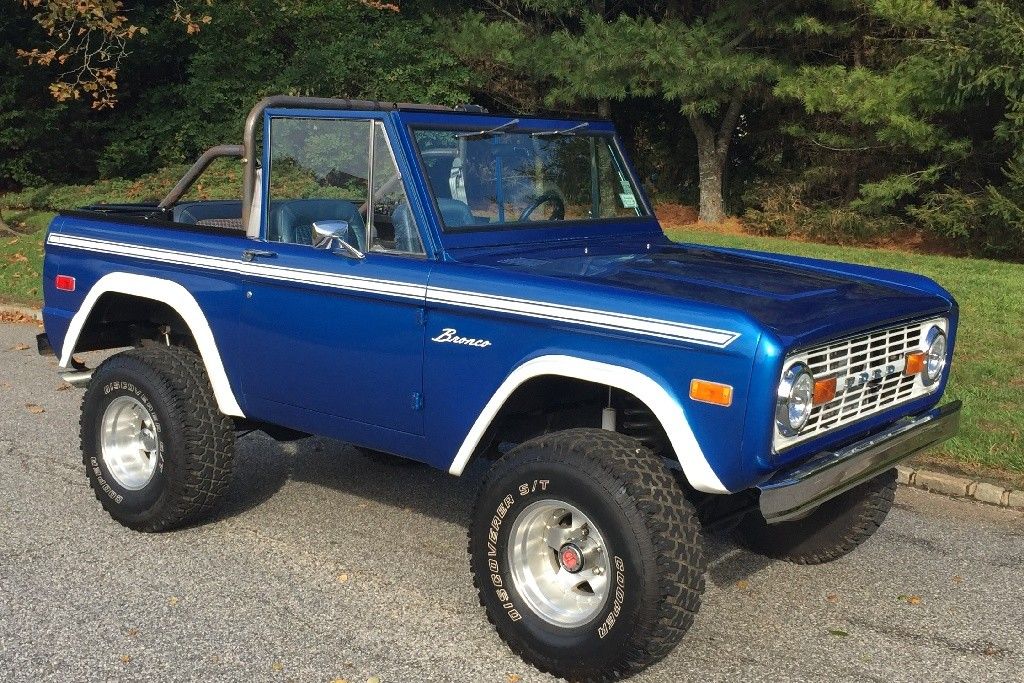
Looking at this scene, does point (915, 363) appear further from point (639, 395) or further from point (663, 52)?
point (663, 52)

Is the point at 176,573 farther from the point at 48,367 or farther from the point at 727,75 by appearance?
the point at 727,75

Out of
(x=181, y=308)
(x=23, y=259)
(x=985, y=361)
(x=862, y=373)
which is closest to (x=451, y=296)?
(x=862, y=373)

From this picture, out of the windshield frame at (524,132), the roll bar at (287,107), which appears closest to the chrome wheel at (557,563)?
the windshield frame at (524,132)

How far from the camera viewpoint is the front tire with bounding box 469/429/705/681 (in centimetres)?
359

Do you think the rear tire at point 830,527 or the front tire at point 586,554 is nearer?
the front tire at point 586,554

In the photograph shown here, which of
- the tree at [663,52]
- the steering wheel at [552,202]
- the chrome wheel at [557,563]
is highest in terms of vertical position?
the tree at [663,52]

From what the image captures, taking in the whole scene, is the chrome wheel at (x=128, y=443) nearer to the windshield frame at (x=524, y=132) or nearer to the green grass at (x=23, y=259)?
the windshield frame at (x=524, y=132)

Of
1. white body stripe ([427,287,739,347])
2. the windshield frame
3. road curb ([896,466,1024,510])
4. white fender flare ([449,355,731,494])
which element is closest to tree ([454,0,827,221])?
road curb ([896,466,1024,510])

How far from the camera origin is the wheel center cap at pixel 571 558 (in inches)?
151

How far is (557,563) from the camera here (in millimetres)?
3996

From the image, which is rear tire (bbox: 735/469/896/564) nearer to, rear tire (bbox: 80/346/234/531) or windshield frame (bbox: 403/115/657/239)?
windshield frame (bbox: 403/115/657/239)

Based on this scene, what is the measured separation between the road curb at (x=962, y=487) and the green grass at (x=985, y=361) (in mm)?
160

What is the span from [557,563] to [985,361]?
542cm

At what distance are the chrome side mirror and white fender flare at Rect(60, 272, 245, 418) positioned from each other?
31.3 inches
